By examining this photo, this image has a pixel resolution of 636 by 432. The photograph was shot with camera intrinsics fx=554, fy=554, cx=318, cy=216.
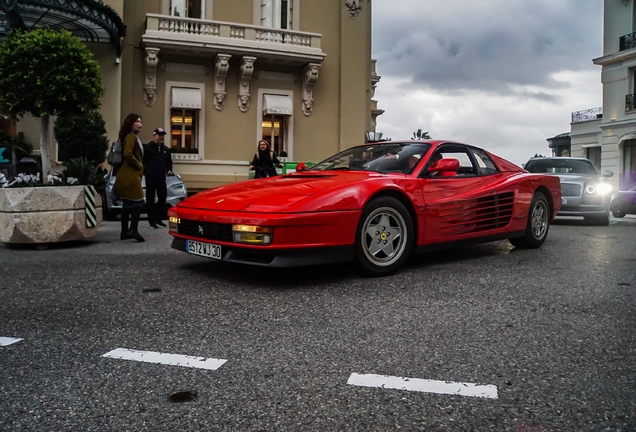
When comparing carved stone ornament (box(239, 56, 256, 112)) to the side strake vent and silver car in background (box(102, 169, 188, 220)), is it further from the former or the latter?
the side strake vent

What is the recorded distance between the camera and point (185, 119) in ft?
59.4

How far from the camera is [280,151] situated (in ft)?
63.3

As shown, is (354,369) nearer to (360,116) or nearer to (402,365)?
(402,365)

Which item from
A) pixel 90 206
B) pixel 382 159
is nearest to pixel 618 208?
pixel 382 159

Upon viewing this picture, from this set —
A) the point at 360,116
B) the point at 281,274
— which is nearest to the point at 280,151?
the point at 360,116

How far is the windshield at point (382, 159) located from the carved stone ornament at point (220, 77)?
12.9 metres

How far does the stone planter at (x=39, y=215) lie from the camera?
21.1 ft

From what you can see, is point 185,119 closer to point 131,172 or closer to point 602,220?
point 131,172

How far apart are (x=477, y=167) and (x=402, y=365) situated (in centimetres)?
364

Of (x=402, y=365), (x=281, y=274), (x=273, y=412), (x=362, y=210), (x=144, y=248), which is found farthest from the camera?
(x=144, y=248)

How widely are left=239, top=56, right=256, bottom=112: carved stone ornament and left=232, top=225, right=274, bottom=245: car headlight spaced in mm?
14667

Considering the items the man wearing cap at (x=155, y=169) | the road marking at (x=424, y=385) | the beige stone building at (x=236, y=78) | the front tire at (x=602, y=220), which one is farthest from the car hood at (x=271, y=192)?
the beige stone building at (x=236, y=78)

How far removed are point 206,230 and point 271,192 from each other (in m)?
0.60

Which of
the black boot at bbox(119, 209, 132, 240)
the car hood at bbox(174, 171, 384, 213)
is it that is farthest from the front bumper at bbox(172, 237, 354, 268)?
the black boot at bbox(119, 209, 132, 240)
